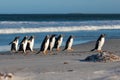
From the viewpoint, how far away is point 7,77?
10.1 meters

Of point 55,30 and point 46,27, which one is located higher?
point 55,30

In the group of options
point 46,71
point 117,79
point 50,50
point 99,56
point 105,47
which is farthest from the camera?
point 105,47

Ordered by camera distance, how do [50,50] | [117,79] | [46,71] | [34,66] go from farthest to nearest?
[50,50] < [34,66] < [46,71] < [117,79]

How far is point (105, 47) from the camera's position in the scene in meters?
24.5

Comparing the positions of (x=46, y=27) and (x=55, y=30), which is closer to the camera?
(x=55, y=30)

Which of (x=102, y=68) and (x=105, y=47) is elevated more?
(x=102, y=68)

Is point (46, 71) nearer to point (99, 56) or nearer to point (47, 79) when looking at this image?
point (47, 79)

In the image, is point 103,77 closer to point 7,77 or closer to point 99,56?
point 7,77

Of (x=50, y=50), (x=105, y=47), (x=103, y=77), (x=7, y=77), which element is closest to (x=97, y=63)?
(x=103, y=77)

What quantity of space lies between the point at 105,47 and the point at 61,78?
1416cm

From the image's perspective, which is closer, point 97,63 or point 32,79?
point 32,79

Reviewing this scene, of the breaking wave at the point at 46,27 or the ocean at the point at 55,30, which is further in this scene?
the breaking wave at the point at 46,27

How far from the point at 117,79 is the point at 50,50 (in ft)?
42.2

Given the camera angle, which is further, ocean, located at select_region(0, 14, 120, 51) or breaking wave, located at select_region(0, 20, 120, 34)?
breaking wave, located at select_region(0, 20, 120, 34)
